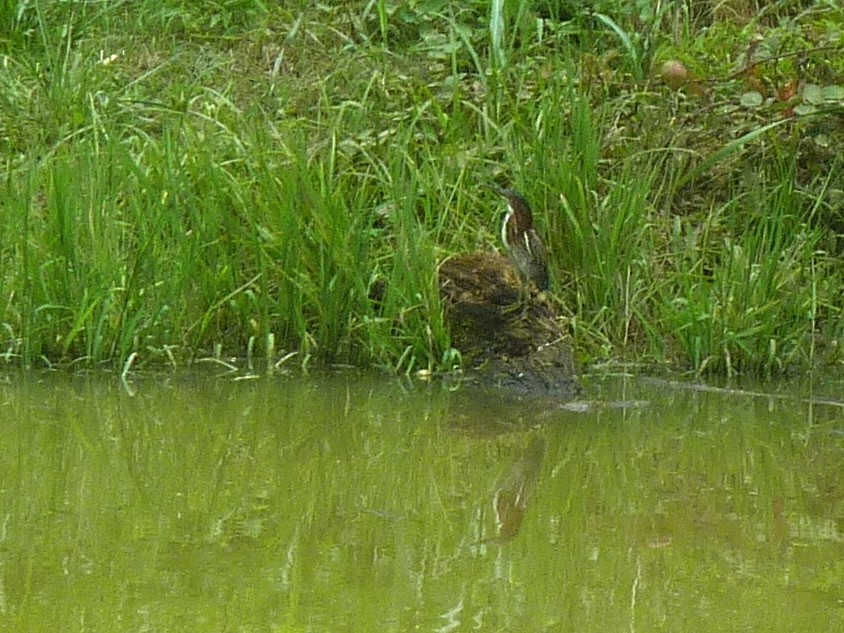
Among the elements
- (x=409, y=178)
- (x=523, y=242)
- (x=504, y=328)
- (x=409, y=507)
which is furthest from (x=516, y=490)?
(x=409, y=178)

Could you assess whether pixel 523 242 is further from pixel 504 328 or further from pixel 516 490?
pixel 516 490

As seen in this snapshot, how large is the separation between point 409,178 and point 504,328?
1.03 m

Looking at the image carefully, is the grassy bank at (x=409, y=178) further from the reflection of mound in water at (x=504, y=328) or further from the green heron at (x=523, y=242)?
the green heron at (x=523, y=242)

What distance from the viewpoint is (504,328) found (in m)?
4.63

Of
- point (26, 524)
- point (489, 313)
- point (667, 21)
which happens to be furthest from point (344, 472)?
point (667, 21)

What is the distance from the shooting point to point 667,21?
6.74 m

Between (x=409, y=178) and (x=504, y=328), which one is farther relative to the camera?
(x=409, y=178)

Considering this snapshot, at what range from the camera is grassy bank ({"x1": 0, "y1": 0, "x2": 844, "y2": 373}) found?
4.74 meters

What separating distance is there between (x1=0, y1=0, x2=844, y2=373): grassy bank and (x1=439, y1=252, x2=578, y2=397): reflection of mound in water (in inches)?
3.1

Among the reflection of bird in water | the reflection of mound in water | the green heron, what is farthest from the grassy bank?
the reflection of bird in water

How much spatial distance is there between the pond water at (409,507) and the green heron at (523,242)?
1.30ft

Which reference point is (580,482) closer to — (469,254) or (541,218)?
(469,254)

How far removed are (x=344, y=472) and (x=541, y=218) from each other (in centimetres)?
197

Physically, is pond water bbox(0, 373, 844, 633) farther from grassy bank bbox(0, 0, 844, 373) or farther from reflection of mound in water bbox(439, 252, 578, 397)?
grassy bank bbox(0, 0, 844, 373)
